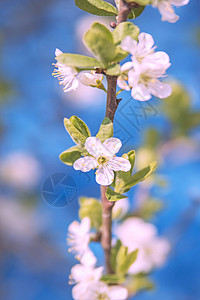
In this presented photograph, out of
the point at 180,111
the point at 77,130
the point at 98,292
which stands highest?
the point at 180,111

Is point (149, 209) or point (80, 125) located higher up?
point (149, 209)

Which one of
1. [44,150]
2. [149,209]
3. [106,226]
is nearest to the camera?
[106,226]

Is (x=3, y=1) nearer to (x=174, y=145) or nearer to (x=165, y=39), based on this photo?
(x=165, y=39)

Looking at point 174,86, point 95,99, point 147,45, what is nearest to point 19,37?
point 95,99

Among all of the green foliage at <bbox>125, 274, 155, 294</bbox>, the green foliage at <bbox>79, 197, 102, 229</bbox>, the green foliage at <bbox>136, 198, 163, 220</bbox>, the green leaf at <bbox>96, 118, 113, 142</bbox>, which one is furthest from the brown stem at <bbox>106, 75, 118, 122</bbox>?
the green foliage at <bbox>136, 198, 163, 220</bbox>

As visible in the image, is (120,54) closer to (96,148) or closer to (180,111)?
(96,148)

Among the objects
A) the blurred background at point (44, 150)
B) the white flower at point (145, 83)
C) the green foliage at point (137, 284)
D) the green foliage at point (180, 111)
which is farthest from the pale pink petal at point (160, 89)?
the blurred background at point (44, 150)

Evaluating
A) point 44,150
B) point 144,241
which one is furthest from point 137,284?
point 44,150

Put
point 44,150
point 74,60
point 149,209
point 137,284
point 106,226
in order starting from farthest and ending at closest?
1. point 44,150
2. point 149,209
3. point 137,284
4. point 106,226
5. point 74,60
